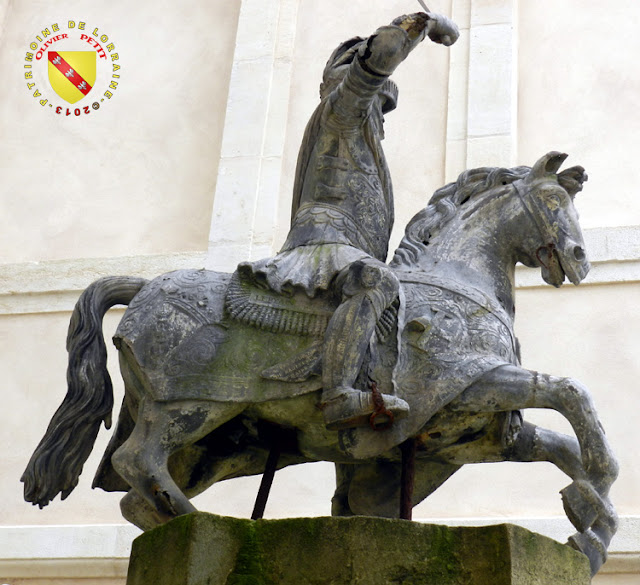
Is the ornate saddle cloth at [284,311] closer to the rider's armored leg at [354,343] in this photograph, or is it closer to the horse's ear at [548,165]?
the rider's armored leg at [354,343]

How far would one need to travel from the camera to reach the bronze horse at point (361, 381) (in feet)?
12.0

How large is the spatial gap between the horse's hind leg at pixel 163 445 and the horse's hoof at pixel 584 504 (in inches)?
40.9

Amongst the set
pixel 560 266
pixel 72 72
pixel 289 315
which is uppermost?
pixel 72 72

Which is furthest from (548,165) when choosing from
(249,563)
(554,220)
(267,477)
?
(249,563)

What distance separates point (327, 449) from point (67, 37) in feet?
20.0

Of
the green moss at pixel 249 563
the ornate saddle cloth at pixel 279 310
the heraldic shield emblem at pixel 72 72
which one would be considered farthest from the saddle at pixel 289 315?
the heraldic shield emblem at pixel 72 72

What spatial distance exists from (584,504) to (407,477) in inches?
21.2

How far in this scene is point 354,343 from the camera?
11.9ft

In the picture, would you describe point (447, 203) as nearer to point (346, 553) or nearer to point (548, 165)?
point (548, 165)

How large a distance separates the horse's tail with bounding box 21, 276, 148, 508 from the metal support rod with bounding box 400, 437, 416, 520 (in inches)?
38.7

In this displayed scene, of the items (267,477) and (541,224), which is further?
(541,224)

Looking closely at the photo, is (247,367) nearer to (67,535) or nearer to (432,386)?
(432,386)

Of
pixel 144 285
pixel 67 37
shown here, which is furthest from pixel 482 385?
pixel 67 37

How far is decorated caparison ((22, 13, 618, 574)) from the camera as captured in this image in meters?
3.66
